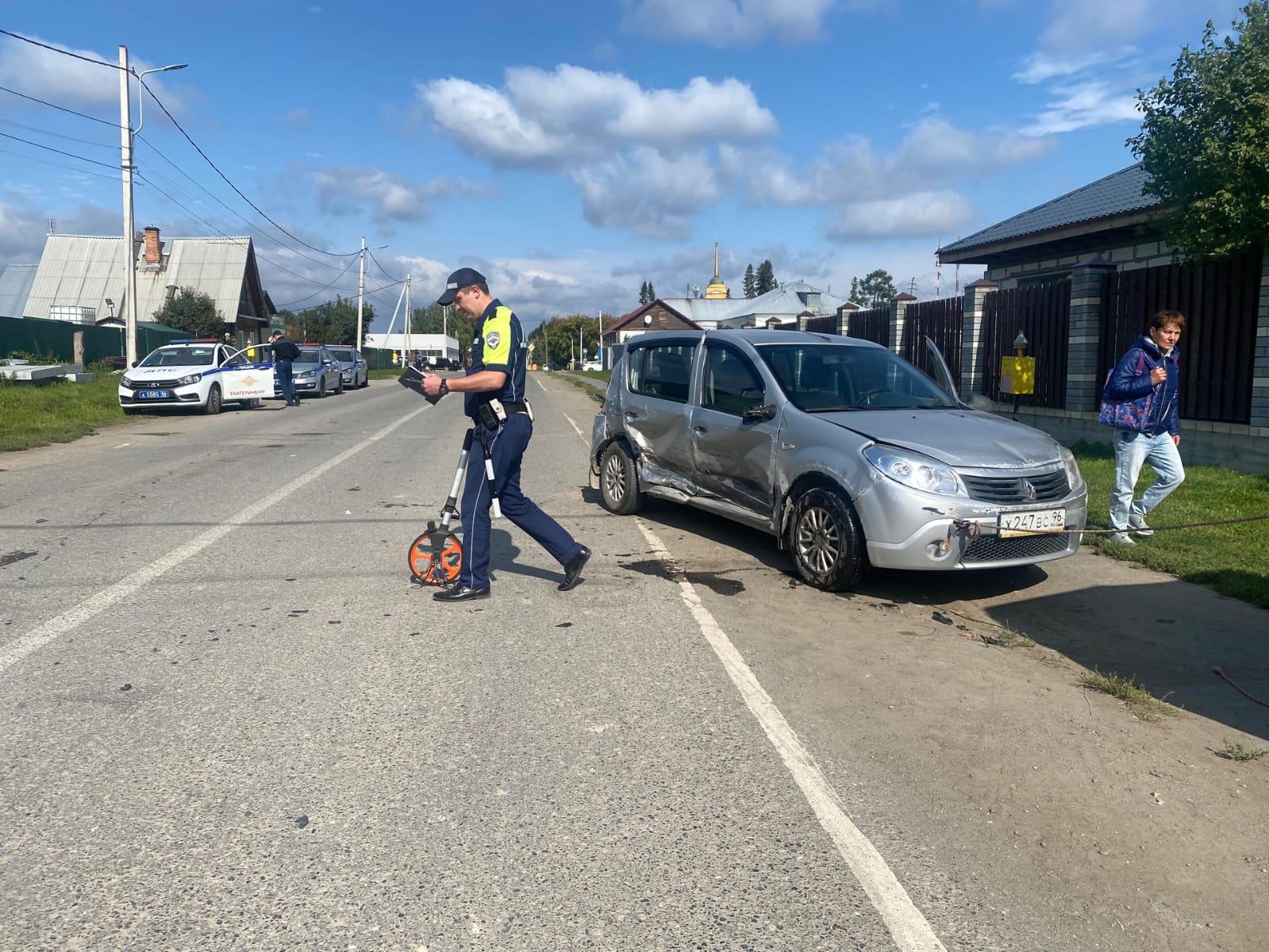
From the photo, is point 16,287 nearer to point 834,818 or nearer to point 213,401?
point 213,401

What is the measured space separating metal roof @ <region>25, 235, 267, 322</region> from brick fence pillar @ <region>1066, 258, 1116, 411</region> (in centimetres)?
4683

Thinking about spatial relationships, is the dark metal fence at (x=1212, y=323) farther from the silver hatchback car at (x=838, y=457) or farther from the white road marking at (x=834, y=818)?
the white road marking at (x=834, y=818)

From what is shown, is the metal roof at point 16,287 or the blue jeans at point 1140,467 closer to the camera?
the blue jeans at point 1140,467

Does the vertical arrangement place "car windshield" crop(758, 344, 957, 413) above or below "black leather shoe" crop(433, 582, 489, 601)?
above

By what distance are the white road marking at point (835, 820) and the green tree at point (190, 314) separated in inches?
1942

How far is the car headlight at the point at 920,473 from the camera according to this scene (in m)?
6.19

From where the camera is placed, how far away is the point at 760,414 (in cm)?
728

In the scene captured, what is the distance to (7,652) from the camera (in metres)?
5.18

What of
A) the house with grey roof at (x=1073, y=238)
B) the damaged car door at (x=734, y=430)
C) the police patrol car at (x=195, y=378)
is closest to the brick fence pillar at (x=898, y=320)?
the house with grey roof at (x=1073, y=238)

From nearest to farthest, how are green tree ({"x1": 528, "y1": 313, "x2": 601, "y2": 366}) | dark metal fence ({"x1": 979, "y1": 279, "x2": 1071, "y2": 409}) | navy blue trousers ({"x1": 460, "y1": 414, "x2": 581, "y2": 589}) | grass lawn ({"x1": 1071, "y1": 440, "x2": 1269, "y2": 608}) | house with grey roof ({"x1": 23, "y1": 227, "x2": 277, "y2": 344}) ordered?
navy blue trousers ({"x1": 460, "y1": 414, "x2": 581, "y2": 589}) < grass lawn ({"x1": 1071, "y1": 440, "x2": 1269, "y2": 608}) < dark metal fence ({"x1": 979, "y1": 279, "x2": 1071, "y2": 409}) < house with grey roof ({"x1": 23, "y1": 227, "x2": 277, "y2": 344}) < green tree ({"x1": 528, "y1": 313, "x2": 601, "y2": 366})

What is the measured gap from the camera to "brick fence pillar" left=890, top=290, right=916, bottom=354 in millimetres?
20641

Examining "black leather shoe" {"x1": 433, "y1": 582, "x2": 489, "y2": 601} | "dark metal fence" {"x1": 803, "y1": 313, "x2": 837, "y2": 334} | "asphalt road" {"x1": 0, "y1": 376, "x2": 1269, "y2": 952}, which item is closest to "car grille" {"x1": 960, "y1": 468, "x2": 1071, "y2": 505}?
"asphalt road" {"x1": 0, "y1": 376, "x2": 1269, "y2": 952}

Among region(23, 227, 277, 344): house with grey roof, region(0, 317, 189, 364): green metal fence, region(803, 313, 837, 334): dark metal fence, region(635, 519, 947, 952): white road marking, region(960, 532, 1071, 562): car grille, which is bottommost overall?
region(635, 519, 947, 952): white road marking

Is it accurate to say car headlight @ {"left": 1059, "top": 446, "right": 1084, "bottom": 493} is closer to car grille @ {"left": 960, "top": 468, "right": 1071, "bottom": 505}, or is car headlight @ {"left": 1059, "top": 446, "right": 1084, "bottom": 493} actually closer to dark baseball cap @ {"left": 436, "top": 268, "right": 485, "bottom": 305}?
car grille @ {"left": 960, "top": 468, "right": 1071, "bottom": 505}
